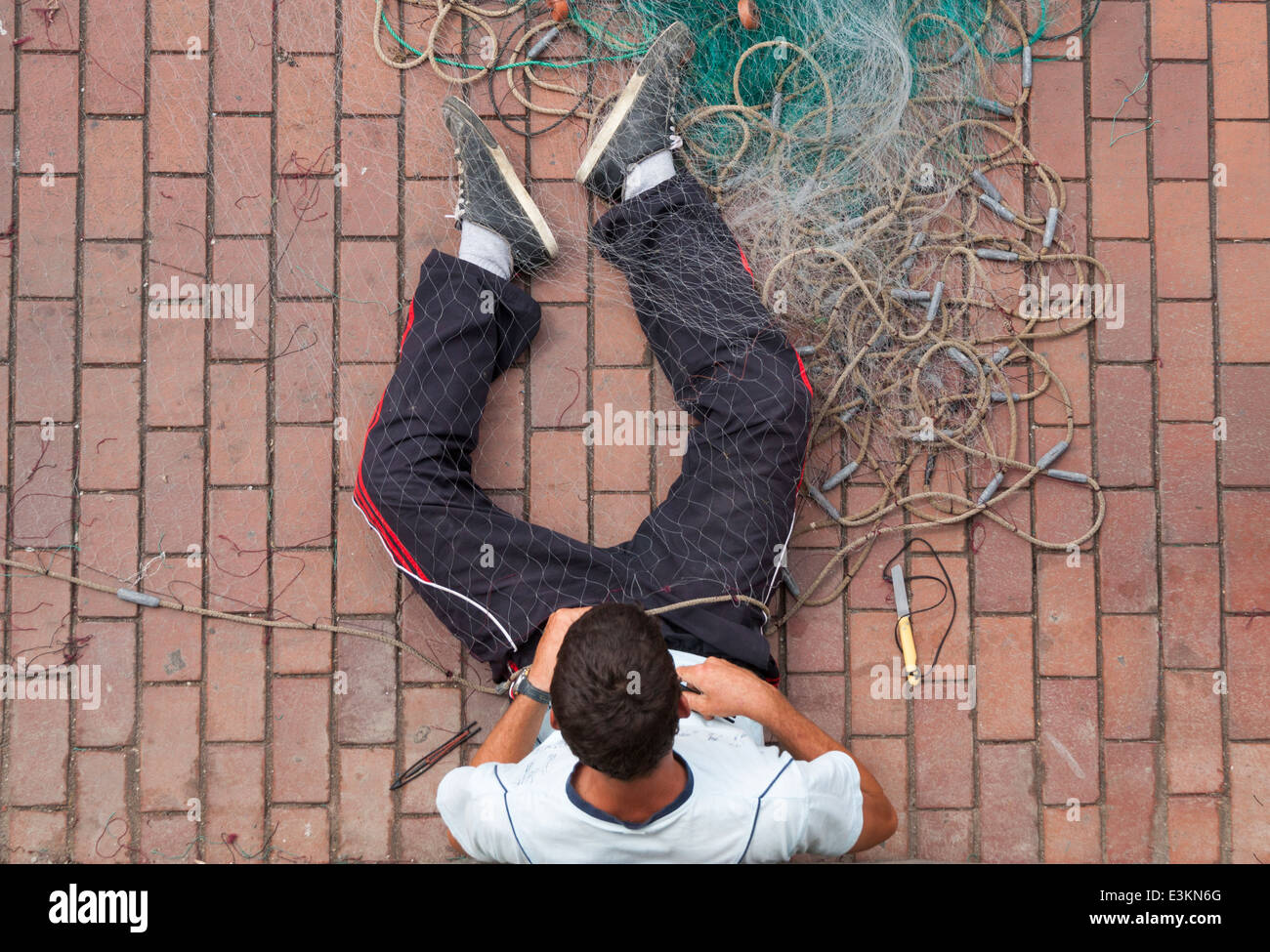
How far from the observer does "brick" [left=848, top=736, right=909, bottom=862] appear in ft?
10.1

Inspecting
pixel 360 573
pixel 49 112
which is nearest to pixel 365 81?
pixel 49 112

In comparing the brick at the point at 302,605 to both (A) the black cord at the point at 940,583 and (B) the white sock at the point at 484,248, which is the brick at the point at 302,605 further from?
(A) the black cord at the point at 940,583

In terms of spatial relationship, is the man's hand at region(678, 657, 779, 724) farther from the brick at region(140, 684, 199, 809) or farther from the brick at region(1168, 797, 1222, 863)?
the brick at region(140, 684, 199, 809)

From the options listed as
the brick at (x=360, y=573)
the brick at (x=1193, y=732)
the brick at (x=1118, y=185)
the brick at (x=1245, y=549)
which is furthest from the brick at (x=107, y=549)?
the brick at (x=1245, y=549)

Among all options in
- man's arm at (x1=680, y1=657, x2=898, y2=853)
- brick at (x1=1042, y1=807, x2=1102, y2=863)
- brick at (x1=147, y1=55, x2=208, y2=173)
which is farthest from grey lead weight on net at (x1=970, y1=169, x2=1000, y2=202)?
brick at (x1=147, y1=55, x2=208, y2=173)

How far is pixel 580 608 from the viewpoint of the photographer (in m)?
2.79

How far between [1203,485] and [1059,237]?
1014 millimetres

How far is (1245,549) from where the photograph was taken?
10.3ft

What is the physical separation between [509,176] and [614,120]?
0.40 meters

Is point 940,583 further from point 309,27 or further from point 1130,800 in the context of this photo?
point 309,27

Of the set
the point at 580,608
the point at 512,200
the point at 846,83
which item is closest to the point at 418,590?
the point at 580,608

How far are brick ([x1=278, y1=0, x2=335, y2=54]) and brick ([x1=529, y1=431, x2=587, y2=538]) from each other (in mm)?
1567

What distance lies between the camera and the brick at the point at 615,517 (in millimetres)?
3107

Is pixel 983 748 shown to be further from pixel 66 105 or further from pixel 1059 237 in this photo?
pixel 66 105
